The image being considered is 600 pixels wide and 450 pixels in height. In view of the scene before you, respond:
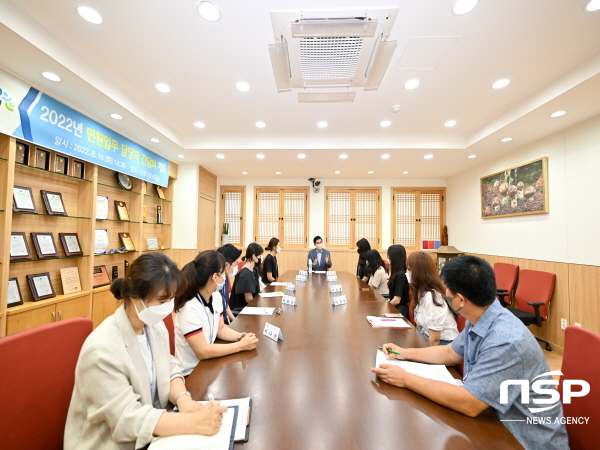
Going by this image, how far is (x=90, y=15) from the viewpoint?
2000 millimetres

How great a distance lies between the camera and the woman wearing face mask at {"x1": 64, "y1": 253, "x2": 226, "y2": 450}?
87 centimetres

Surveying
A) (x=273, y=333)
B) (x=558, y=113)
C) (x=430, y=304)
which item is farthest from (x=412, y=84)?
(x=273, y=333)

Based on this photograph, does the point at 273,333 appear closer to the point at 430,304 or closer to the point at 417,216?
the point at 430,304

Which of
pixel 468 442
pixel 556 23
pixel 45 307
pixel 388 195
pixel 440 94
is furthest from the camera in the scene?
pixel 388 195

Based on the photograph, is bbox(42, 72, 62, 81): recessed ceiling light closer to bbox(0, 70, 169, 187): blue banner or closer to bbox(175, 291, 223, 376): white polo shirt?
bbox(0, 70, 169, 187): blue banner

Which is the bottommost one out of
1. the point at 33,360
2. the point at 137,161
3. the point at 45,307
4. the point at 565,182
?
the point at 45,307

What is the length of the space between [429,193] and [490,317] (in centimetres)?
644

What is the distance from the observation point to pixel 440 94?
3.08 metres

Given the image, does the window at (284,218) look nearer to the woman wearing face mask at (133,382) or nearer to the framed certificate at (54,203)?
the framed certificate at (54,203)

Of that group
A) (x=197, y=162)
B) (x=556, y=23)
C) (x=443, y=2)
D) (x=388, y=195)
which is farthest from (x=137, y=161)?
(x=388, y=195)

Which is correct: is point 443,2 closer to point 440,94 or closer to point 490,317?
point 440,94

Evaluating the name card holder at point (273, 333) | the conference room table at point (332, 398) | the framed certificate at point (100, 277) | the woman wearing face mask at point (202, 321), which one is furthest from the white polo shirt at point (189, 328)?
the framed certificate at point (100, 277)

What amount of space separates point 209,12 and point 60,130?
217cm

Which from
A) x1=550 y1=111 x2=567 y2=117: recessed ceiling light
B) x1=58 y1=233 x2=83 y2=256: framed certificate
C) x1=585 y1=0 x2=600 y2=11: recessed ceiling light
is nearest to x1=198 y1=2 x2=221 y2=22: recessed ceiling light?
x1=585 y1=0 x2=600 y2=11: recessed ceiling light
